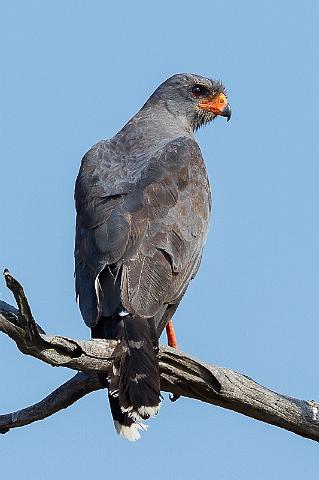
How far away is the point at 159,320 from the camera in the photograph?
23.6 ft

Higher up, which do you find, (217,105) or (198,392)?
(217,105)

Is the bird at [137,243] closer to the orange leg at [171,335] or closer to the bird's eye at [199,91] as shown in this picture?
the orange leg at [171,335]

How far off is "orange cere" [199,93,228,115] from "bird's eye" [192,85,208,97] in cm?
8

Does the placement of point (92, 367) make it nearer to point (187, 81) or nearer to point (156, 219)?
point (156, 219)

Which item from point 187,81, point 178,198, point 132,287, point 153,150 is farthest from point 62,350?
point 187,81

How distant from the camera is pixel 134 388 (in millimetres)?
6484

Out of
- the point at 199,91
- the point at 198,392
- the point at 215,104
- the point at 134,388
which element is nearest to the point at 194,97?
the point at 199,91

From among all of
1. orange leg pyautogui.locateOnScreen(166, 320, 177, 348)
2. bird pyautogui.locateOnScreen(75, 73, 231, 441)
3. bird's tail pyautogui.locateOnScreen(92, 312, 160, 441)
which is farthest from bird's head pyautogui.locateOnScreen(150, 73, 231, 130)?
bird's tail pyautogui.locateOnScreen(92, 312, 160, 441)

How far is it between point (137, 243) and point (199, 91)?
11.0 ft

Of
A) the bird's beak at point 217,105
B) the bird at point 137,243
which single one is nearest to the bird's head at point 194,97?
the bird's beak at point 217,105

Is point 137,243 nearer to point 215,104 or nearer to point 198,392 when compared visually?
point 198,392

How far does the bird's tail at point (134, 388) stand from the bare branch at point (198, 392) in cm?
9

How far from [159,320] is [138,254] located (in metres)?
0.48

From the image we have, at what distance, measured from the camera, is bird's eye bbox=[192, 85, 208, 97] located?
10.4m
